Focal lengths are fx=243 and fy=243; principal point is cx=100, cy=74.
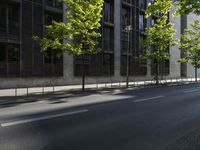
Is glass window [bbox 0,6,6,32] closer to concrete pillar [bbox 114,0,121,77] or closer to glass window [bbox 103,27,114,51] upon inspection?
glass window [bbox 103,27,114,51]

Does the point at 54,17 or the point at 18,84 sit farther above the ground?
the point at 54,17

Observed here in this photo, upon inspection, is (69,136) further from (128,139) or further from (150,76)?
(150,76)

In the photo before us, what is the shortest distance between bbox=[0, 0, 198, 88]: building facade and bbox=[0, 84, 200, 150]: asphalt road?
13087 mm

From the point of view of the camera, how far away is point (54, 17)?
28016 millimetres

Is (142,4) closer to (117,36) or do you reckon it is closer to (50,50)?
(117,36)

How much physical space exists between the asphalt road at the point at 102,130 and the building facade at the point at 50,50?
13087mm

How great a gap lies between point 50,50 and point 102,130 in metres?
21.0

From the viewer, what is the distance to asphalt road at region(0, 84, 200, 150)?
19.7 ft

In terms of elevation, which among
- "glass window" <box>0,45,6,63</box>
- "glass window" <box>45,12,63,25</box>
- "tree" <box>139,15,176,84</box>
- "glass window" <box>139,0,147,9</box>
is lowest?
"glass window" <box>0,45,6,63</box>

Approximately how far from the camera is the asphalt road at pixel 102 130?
599 centimetres

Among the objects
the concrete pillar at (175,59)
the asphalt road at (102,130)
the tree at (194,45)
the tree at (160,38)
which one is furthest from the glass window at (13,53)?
the concrete pillar at (175,59)

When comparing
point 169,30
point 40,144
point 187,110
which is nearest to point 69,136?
point 40,144

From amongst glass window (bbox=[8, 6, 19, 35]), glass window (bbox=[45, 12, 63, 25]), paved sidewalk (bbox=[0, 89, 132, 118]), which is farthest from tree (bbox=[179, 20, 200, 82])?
paved sidewalk (bbox=[0, 89, 132, 118])

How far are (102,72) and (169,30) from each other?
34.0ft
